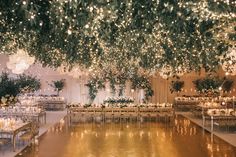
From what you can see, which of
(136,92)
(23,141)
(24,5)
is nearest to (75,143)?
(23,141)

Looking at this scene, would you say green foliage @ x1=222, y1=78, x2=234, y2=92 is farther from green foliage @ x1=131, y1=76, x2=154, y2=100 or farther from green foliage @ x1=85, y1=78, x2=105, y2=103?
green foliage @ x1=85, y1=78, x2=105, y2=103

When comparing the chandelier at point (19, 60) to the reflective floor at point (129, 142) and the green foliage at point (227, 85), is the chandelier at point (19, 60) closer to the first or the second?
the reflective floor at point (129, 142)

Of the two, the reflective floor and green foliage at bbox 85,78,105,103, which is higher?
green foliage at bbox 85,78,105,103

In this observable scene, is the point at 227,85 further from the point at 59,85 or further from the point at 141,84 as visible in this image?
the point at 59,85

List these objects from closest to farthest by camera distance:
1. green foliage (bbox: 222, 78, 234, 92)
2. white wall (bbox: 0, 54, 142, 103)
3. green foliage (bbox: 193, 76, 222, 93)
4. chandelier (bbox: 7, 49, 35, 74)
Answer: chandelier (bbox: 7, 49, 35, 74) < green foliage (bbox: 193, 76, 222, 93) < green foliage (bbox: 222, 78, 234, 92) < white wall (bbox: 0, 54, 142, 103)

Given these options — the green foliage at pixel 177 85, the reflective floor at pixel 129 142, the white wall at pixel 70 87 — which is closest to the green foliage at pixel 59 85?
the white wall at pixel 70 87

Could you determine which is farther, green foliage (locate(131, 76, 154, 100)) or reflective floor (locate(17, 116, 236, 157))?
green foliage (locate(131, 76, 154, 100))

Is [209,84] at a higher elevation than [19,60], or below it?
below

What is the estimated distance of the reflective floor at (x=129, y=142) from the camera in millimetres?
11227

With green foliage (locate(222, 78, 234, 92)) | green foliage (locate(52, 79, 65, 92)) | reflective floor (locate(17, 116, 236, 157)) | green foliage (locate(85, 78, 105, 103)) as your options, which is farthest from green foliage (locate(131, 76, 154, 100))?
reflective floor (locate(17, 116, 236, 157))

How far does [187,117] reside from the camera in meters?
21.2

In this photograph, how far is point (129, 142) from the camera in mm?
12930

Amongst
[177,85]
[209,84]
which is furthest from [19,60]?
[177,85]

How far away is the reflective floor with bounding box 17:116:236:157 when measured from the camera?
1123 centimetres
